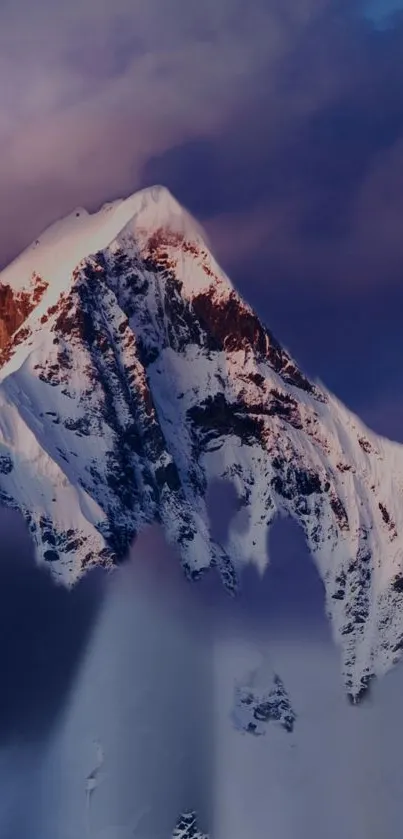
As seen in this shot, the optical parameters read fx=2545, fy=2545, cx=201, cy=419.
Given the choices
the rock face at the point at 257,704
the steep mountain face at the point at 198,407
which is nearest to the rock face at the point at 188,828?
the rock face at the point at 257,704

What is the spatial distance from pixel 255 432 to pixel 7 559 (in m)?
22.7

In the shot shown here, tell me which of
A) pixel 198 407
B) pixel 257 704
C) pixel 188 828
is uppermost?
pixel 198 407

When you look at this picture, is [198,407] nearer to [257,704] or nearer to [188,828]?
[257,704]

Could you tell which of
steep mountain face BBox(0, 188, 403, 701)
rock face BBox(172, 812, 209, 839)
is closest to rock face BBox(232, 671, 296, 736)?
steep mountain face BBox(0, 188, 403, 701)

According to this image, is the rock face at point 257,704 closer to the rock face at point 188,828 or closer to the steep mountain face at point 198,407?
the steep mountain face at point 198,407

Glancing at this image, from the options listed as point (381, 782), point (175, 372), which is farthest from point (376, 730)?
point (175, 372)

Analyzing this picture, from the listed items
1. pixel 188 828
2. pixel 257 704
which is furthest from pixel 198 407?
pixel 188 828

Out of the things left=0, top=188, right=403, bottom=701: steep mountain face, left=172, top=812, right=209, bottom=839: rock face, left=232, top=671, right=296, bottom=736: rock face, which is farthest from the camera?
left=0, top=188, right=403, bottom=701: steep mountain face

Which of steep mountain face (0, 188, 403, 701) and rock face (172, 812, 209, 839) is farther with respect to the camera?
steep mountain face (0, 188, 403, 701)

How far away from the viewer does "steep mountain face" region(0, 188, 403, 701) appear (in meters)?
144

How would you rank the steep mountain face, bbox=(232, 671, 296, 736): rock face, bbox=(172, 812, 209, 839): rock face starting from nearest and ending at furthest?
bbox=(172, 812, 209, 839): rock face → bbox=(232, 671, 296, 736): rock face → the steep mountain face

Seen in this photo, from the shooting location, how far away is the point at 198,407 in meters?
150

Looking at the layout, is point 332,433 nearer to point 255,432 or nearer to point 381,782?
point 255,432

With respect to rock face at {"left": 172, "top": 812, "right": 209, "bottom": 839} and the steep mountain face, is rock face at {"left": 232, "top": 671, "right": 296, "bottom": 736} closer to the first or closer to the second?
the steep mountain face
